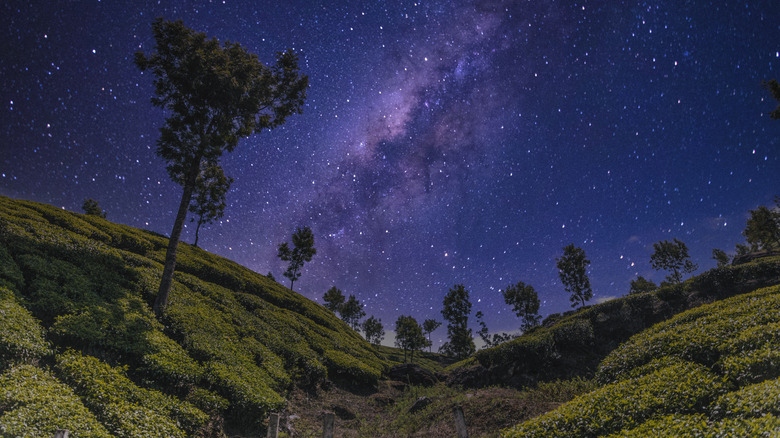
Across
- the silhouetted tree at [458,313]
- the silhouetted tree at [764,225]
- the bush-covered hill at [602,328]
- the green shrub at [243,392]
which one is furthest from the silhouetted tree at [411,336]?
the silhouetted tree at [764,225]

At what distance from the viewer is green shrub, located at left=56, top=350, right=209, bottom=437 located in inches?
317

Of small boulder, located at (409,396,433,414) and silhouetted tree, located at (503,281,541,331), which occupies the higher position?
silhouetted tree, located at (503,281,541,331)

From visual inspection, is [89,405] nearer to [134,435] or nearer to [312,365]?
[134,435]

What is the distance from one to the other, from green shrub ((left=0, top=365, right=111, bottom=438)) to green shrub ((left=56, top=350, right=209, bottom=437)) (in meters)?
0.50

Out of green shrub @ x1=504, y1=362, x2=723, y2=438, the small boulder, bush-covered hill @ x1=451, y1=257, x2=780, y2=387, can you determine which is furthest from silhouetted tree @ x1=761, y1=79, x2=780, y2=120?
the small boulder

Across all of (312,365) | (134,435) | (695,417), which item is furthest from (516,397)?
(134,435)

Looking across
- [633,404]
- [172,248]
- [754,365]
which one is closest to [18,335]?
[172,248]

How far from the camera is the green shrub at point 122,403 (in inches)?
317

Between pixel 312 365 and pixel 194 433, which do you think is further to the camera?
pixel 312 365

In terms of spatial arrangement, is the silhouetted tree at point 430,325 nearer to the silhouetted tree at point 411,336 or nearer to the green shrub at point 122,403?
the silhouetted tree at point 411,336

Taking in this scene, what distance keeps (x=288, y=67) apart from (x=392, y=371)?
103 feet

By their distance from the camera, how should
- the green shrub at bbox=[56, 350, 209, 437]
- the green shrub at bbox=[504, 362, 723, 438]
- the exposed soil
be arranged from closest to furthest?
the green shrub at bbox=[504, 362, 723, 438]
the green shrub at bbox=[56, 350, 209, 437]
the exposed soil

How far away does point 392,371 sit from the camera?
3219 cm

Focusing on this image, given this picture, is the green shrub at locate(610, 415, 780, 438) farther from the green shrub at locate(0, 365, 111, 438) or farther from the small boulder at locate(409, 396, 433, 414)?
the green shrub at locate(0, 365, 111, 438)
